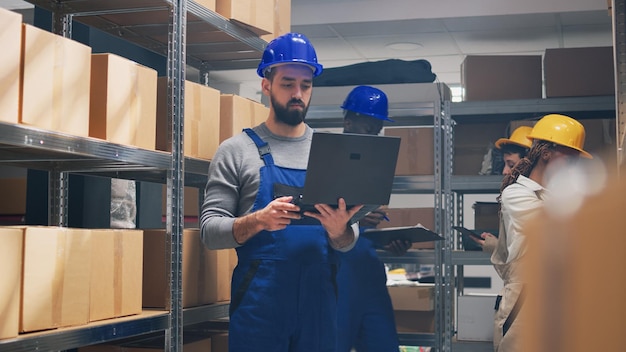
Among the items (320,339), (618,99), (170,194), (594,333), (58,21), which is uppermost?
(58,21)

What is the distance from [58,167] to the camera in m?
2.93

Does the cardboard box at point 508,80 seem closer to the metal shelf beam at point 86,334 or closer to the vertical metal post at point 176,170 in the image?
the vertical metal post at point 176,170

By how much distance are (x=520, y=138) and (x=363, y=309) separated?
1.73 m

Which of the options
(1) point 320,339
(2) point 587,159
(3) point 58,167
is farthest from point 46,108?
(2) point 587,159

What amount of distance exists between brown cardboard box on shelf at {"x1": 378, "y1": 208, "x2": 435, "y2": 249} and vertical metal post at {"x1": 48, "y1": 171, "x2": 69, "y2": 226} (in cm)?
267

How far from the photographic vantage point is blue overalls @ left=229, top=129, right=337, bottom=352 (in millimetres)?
2658

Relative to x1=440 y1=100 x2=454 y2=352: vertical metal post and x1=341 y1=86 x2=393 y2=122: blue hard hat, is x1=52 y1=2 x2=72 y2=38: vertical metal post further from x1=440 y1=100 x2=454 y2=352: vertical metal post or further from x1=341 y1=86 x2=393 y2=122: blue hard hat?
x1=440 y1=100 x2=454 y2=352: vertical metal post

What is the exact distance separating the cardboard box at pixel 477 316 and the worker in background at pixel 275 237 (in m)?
2.47

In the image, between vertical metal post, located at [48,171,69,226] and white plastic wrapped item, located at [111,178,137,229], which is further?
white plastic wrapped item, located at [111,178,137,229]

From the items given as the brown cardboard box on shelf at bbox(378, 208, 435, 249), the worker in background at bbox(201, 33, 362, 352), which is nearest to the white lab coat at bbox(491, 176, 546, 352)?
the worker in background at bbox(201, 33, 362, 352)

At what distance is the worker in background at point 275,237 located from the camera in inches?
105

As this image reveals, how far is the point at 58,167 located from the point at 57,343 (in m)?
0.89

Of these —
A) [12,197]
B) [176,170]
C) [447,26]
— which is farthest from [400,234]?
[447,26]

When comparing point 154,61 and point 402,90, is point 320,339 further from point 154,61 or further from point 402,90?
point 402,90
